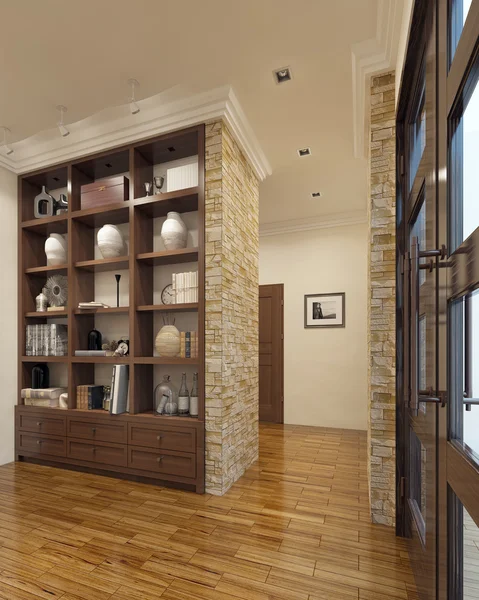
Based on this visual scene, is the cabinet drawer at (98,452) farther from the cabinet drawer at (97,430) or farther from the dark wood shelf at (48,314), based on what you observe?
the dark wood shelf at (48,314)

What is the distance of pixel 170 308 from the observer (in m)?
2.88

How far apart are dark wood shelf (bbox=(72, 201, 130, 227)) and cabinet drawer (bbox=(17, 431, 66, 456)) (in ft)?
6.56

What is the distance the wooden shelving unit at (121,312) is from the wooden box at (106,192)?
7cm

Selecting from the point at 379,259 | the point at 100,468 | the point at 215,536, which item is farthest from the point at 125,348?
the point at 379,259

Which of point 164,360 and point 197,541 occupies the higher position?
point 164,360

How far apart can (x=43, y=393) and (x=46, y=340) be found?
0.49 m

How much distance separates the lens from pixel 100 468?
3.06 metres

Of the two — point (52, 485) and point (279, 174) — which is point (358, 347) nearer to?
point (279, 174)

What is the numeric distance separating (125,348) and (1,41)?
223 cm

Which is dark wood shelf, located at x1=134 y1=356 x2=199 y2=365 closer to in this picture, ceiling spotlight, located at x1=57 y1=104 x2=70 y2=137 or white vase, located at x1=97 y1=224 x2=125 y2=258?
white vase, located at x1=97 y1=224 x2=125 y2=258


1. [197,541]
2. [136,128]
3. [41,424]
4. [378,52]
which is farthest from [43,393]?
[378,52]

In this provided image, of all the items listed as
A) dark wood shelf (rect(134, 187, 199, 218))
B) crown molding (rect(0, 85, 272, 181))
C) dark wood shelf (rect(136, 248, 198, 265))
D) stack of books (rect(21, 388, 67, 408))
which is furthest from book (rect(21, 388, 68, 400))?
crown molding (rect(0, 85, 272, 181))

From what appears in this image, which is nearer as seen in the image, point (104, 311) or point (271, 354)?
point (104, 311)

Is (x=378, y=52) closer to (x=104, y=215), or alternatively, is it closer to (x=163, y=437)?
(x=104, y=215)
